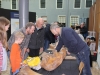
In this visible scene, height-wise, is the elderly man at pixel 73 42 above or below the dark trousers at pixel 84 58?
above

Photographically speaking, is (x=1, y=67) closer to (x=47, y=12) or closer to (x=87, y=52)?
(x=87, y=52)

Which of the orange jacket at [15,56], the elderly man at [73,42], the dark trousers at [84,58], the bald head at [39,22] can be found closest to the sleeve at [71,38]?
the elderly man at [73,42]

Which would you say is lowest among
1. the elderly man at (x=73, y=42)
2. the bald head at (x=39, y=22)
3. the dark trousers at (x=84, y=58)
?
the dark trousers at (x=84, y=58)

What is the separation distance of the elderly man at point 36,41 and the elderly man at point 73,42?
132cm

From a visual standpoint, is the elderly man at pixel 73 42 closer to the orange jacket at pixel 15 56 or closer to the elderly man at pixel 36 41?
the orange jacket at pixel 15 56

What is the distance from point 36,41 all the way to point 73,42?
167cm

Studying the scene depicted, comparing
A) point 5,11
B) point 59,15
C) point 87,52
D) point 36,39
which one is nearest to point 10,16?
point 5,11

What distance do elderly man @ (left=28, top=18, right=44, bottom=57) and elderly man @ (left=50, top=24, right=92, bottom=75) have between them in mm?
1325

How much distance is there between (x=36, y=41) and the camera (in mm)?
4223

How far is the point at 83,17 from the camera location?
70.0 feet

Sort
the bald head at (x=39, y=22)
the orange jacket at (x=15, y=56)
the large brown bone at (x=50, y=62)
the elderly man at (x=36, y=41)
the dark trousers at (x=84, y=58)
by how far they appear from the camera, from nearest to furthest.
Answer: the orange jacket at (x=15, y=56)
the large brown bone at (x=50, y=62)
the dark trousers at (x=84, y=58)
the bald head at (x=39, y=22)
the elderly man at (x=36, y=41)

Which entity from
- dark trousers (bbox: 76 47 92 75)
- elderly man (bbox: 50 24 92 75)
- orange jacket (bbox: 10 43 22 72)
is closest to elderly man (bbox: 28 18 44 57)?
elderly man (bbox: 50 24 92 75)

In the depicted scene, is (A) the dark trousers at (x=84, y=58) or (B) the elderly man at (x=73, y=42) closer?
(B) the elderly man at (x=73, y=42)

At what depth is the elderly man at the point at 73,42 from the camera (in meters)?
2.67
